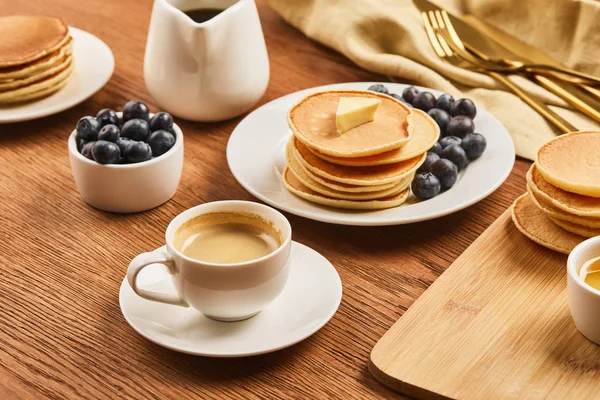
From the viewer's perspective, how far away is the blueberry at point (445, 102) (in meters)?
1.58

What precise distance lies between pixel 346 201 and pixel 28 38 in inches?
30.0

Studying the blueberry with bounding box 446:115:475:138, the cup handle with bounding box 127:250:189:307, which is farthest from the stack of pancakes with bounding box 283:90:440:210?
the cup handle with bounding box 127:250:189:307

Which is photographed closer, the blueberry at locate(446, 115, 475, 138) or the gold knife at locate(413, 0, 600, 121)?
the blueberry at locate(446, 115, 475, 138)

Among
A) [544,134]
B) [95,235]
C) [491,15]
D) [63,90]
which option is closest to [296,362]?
[95,235]

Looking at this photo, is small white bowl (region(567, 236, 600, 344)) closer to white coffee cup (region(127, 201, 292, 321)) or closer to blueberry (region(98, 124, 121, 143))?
white coffee cup (region(127, 201, 292, 321))

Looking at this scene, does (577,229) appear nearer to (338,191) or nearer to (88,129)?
(338,191)

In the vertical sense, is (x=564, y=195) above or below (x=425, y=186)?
above

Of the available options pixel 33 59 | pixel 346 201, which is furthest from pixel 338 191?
pixel 33 59

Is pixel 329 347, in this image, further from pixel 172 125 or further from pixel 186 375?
pixel 172 125

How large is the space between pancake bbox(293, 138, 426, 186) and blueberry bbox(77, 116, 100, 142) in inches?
13.1

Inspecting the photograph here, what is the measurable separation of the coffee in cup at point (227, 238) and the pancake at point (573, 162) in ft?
1.39

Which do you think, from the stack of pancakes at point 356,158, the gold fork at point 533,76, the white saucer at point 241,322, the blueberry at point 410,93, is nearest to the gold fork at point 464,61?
the gold fork at point 533,76

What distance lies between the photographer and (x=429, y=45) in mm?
1864

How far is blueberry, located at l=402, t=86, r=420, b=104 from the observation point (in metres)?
1.60
